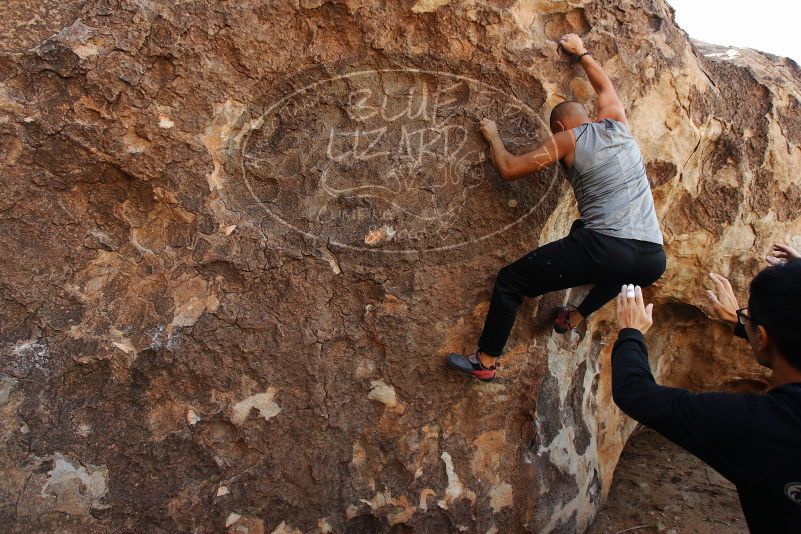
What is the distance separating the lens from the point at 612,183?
2.37 m

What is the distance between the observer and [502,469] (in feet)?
8.70

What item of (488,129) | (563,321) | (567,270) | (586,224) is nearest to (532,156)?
(488,129)

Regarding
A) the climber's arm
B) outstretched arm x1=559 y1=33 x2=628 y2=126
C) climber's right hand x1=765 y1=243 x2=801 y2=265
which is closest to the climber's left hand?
the climber's arm

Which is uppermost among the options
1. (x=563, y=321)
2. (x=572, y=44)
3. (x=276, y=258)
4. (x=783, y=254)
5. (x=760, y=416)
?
(x=572, y=44)

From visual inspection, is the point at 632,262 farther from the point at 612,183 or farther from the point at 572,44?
the point at 572,44

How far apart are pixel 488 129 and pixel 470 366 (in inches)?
39.3

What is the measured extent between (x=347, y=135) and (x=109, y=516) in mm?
1778

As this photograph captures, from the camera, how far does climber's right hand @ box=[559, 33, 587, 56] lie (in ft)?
8.38

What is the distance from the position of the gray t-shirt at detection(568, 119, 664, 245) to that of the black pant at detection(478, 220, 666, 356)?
6 cm

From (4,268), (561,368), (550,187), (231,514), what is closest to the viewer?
(4,268)

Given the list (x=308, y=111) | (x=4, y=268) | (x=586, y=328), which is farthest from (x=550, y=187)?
(x=4, y=268)

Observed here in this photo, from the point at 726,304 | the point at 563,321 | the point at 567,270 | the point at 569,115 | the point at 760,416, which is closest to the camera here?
the point at 760,416

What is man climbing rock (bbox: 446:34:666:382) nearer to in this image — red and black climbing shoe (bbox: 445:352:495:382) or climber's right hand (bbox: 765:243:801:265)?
red and black climbing shoe (bbox: 445:352:495:382)

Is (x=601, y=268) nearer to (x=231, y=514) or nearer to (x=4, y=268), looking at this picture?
(x=231, y=514)
